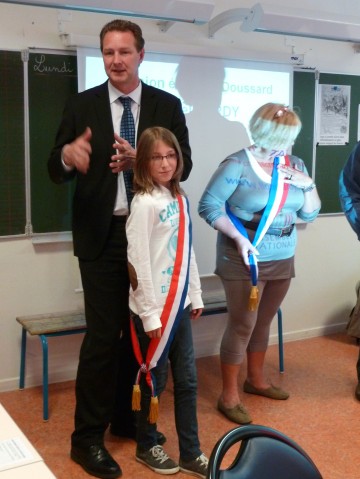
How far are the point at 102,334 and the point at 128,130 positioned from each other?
814mm

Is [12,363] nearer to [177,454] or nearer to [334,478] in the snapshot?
[177,454]

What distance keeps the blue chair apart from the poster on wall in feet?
9.91

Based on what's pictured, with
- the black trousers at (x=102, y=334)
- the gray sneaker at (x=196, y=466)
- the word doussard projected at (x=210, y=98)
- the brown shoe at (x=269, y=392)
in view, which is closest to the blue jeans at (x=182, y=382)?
the gray sneaker at (x=196, y=466)

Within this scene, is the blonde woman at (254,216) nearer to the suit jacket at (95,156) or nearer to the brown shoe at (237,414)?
the brown shoe at (237,414)

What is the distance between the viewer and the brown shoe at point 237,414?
3.00m

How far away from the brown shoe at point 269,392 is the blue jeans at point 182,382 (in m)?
0.88

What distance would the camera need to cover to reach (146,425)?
99.0 inches

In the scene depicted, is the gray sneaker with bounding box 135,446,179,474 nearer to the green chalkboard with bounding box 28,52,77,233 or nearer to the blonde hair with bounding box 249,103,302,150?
the green chalkboard with bounding box 28,52,77,233

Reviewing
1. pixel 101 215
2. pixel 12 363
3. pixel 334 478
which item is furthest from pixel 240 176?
pixel 12 363

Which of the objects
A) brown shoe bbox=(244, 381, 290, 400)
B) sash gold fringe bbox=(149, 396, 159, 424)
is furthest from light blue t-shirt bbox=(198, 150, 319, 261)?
sash gold fringe bbox=(149, 396, 159, 424)

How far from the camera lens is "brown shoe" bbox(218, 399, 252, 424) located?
2996 mm

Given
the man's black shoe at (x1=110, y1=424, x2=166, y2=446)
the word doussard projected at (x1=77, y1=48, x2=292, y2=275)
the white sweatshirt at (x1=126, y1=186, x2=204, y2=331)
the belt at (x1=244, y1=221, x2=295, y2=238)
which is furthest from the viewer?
the word doussard projected at (x1=77, y1=48, x2=292, y2=275)

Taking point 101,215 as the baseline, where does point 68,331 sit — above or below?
below

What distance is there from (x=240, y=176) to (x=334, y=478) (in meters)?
1.35
